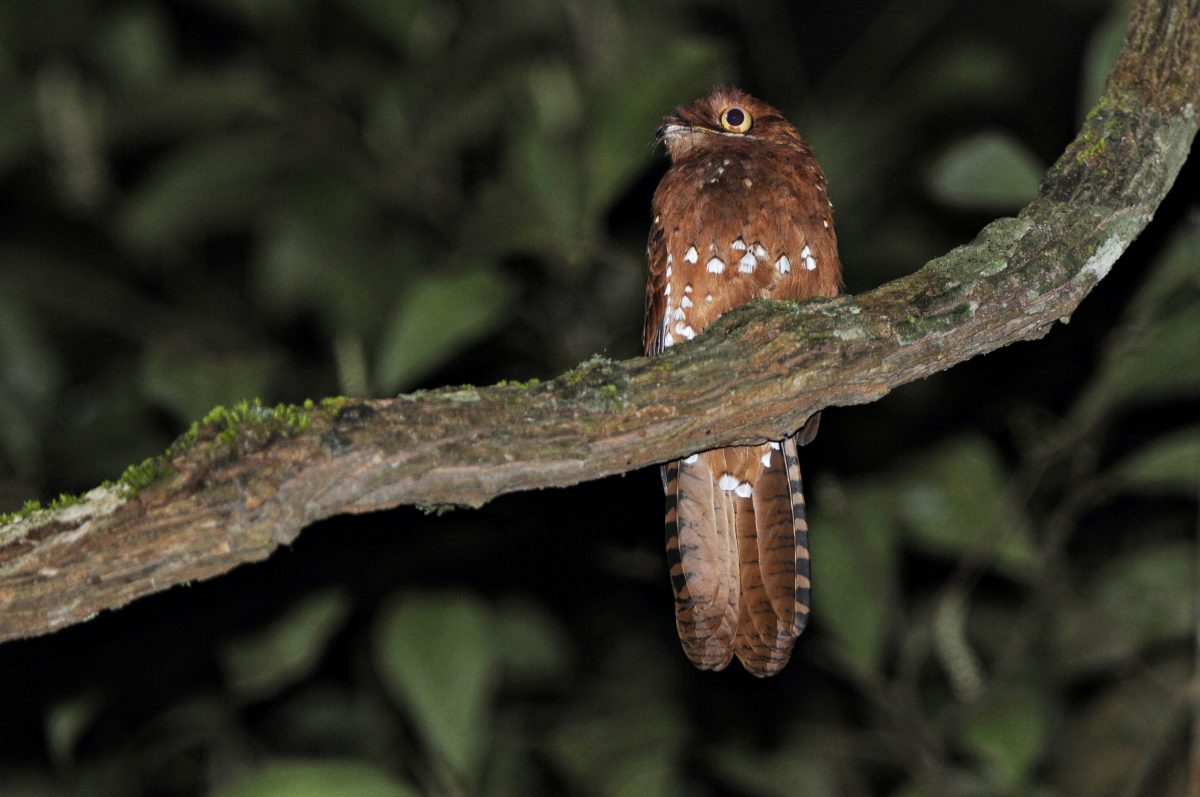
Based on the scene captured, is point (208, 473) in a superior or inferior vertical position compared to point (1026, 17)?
inferior

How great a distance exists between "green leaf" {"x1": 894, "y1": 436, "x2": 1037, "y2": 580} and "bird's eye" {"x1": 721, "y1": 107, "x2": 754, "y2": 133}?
158 centimetres

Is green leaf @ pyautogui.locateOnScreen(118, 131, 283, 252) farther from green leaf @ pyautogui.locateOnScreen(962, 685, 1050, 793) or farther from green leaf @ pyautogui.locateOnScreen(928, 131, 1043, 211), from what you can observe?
green leaf @ pyautogui.locateOnScreen(962, 685, 1050, 793)

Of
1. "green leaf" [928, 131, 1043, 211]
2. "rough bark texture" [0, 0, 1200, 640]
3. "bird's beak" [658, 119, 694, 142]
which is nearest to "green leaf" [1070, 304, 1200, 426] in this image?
"green leaf" [928, 131, 1043, 211]

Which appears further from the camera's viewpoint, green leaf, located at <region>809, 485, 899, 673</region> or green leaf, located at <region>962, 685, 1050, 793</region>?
green leaf, located at <region>809, 485, 899, 673</region>

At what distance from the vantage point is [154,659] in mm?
4234

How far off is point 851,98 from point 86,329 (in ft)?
13.0

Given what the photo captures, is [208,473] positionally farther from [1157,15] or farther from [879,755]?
[879,755]

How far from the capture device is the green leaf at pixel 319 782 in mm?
3553

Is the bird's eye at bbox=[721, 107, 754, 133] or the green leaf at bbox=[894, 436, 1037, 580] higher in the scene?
the bird's eye at bbox=[721, 107, 754, 133]

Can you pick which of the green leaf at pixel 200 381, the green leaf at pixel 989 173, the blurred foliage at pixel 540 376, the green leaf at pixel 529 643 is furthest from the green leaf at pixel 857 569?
the green leaf at pixel 200 381

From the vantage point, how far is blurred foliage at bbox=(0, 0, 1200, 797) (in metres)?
4.11

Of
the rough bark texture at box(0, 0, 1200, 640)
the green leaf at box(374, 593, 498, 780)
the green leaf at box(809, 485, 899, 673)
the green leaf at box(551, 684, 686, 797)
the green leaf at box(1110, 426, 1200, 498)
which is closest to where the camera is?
the rough bark texture at box(0, 0, 1200, 640)

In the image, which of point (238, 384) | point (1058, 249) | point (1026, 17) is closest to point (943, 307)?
point (1058, 249)

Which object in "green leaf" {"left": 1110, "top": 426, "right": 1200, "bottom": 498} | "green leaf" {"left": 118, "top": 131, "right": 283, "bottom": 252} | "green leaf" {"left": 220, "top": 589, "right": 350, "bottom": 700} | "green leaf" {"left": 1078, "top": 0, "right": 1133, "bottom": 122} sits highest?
"green leaf" {"left": 118, "top": 131, "right": 283, "bottom": 252}
